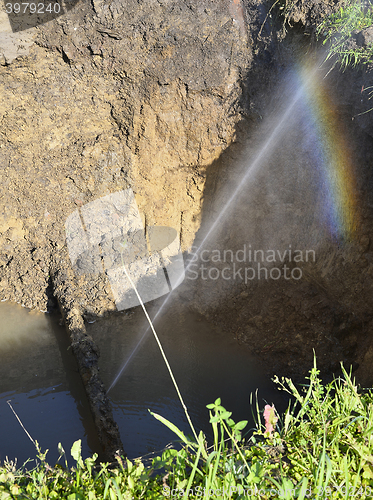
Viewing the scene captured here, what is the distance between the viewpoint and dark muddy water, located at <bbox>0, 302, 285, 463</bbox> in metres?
3.36

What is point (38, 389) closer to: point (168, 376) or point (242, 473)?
point (168, 376)

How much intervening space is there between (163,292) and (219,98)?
3015 mm

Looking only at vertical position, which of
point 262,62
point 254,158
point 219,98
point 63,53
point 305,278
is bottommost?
point 305,278

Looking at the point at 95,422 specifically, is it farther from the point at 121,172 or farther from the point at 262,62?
the point at 262,62

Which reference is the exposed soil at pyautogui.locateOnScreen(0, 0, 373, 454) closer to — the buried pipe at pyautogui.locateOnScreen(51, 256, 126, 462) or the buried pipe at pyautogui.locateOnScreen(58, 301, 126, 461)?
the buried pipe at pyautogui.locateOnScreen(51, 256, 126, 462)

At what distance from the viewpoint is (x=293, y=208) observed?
4297 millimetres

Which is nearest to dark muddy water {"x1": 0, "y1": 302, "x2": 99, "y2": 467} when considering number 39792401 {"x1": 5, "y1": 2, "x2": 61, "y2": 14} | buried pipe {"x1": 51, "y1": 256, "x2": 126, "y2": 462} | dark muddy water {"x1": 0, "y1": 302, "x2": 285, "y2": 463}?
dark muddy water {"x1": 0, "y1": 302, "x2": 285, "y2": 463}

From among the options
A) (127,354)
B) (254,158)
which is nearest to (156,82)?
(254,158)
